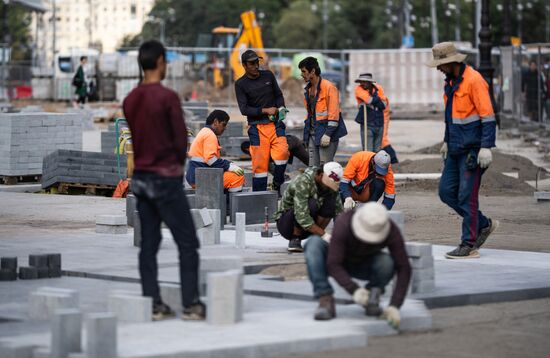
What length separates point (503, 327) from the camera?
9961mm

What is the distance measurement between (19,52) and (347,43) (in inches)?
1160

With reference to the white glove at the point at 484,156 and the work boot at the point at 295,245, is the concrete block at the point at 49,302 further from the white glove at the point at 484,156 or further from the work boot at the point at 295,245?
the white glove at the point at 484,156

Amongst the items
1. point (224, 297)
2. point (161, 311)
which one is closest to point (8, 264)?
point (161, 311)

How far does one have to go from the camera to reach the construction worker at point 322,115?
57.4ft

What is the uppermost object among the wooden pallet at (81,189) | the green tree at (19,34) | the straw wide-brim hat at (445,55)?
the green tree at (19,34)

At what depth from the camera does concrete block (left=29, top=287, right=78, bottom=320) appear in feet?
31.1

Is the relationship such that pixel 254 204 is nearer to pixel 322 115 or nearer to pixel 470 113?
pixel 322 115

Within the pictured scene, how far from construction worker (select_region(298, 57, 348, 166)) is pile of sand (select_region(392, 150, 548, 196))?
436 centimetres

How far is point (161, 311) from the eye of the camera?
31.7 feet

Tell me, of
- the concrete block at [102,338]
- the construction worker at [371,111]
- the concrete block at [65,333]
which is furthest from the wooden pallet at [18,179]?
the concrete block at [102,338]

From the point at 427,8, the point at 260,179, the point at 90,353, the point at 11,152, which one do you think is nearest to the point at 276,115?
the point at 260,179

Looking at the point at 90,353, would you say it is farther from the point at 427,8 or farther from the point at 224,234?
the point at 427,8

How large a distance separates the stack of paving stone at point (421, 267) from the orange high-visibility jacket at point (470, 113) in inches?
104

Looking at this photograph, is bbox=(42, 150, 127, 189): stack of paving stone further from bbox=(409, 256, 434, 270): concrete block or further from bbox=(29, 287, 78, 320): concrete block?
bbox=(29, 287, 78, 320): concrete block
